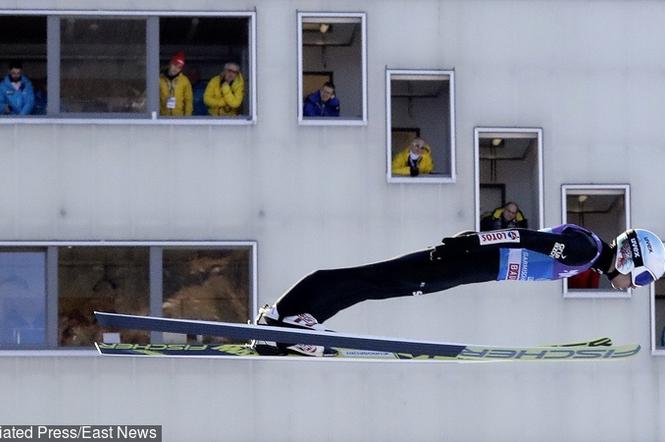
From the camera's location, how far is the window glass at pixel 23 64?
22906mm

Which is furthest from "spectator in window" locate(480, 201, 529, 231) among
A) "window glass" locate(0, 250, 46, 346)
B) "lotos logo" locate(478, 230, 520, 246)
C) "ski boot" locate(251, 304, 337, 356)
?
"lotos logo" locate(478, 230, 520, 246)

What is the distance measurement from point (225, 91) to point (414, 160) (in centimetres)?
238

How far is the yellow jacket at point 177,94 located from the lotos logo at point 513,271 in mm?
7813

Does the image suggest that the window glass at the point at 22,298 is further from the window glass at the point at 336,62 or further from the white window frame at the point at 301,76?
the window glass at the point at 336,62

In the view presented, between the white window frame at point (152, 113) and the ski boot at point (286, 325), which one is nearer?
the ski boot at point (286, 325)

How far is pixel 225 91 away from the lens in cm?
2289

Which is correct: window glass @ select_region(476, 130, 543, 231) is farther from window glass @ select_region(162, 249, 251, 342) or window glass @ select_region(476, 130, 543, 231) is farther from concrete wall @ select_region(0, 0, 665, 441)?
window glass @ select_region(162, 249, 251, 342)

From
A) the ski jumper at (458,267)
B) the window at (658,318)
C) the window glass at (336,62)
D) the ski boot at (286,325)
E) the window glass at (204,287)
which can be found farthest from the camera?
the window glass at (336,62)

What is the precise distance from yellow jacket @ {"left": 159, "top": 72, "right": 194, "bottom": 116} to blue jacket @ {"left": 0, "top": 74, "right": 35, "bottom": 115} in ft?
5.10

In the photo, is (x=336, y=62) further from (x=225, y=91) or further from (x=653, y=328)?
(x=653, y=328)

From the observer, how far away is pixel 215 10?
22969 millimetres

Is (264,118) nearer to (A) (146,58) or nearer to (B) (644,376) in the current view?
(A) (146,58)

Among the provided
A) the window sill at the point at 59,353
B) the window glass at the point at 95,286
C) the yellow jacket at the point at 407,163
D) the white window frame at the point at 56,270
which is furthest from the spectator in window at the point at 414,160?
the window sill at the point at 59,353

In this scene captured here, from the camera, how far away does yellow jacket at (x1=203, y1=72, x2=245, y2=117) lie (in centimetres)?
2289
